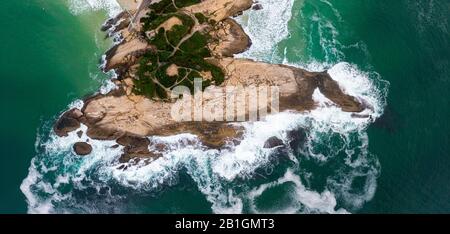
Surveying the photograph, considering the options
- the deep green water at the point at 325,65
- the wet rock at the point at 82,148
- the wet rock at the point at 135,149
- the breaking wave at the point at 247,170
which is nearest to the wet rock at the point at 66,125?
the breaking wave at the point at 247,170

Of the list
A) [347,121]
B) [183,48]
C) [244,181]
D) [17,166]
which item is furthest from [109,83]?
[347,121]

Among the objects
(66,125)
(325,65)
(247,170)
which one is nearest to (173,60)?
(66,125)

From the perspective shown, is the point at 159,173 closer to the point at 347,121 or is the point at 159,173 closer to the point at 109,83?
the point at 109,83

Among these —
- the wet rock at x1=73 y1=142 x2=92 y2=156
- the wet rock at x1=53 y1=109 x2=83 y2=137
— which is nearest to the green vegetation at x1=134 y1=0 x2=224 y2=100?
the wet rock at x1=53 y1=109 x2=83 y2=137

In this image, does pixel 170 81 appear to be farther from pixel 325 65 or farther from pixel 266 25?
pixel 325 65

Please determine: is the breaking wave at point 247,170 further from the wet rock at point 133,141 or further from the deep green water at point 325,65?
the wet rock at point 133,141
